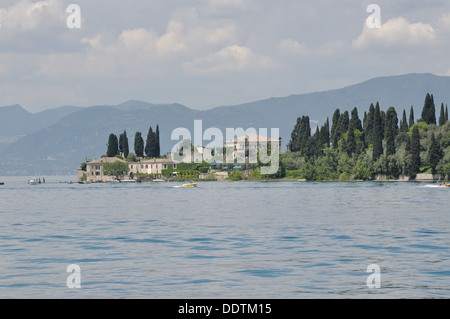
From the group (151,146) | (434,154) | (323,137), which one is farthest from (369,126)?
(151,146)

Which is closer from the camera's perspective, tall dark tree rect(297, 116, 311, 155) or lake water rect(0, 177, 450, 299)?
lake water rect(0, 177, 450, 299)

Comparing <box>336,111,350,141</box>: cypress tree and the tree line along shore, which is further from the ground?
<box>336,111,350,141</box>: cypress tree

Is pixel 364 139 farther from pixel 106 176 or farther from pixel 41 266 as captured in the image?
pixel 41 266

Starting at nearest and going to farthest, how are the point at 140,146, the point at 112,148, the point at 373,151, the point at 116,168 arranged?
the point at 373,151
the point at 116,168
the point at 140,146
the point at 112,148

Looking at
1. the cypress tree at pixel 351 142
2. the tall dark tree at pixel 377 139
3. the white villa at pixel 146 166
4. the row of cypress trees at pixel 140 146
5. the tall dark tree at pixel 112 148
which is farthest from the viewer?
the tall dark tree at pixel 112 148

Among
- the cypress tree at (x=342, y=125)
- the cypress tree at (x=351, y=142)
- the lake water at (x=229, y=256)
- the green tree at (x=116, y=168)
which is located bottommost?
the lake water at (x=229, y=256)

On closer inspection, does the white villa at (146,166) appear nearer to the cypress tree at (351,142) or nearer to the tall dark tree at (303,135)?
the tall dark tree at (303,135)

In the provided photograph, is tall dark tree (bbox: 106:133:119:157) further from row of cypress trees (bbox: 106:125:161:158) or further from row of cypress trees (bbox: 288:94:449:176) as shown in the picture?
row of cypress trees (bbox: 288:94:449:176)

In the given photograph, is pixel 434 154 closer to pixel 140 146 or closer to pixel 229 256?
pixel 140 146

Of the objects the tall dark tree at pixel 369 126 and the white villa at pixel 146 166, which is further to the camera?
the white villa at pixel 146 166

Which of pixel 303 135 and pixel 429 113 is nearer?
pixel 429 113

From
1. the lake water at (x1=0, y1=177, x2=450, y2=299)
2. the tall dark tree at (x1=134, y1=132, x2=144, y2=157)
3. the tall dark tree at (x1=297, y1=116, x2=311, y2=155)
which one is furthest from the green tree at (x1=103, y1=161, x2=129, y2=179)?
the lake water at (x1=0, y1=177, x2=450, y2=299)

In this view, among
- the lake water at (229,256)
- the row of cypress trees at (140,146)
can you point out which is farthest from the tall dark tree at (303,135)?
the lake water at (229,256)
